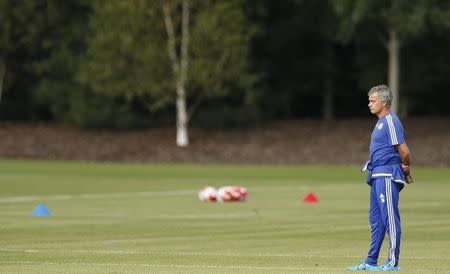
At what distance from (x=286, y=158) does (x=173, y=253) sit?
36.7 metres

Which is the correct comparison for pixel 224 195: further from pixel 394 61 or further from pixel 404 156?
pixel 394 61

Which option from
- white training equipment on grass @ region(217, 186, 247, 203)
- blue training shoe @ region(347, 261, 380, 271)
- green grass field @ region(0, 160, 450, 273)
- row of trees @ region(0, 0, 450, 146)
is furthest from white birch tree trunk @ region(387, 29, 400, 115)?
blue training shoe @ region(347, 261, 380, 271)

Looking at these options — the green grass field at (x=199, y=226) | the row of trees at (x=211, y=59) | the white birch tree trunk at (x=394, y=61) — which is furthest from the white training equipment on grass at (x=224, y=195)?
the white birch tree trunk at (x=394, y=61)

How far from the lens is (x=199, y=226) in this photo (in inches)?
885

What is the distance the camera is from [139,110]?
6262 centimetres

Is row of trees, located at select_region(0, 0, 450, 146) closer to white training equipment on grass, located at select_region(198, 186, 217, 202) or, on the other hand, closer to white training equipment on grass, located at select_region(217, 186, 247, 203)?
white training equipment on grass, located at select_region(217, 186, 247, 203)

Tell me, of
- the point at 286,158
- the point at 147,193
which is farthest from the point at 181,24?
the point at 147,193

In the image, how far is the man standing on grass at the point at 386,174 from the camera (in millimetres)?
15055

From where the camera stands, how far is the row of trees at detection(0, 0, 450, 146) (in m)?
58.2

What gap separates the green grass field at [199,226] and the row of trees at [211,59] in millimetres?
16501

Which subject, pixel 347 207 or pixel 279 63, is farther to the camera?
pixel 279 63

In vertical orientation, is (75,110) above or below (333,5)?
below

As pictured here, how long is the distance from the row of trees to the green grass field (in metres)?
16.5

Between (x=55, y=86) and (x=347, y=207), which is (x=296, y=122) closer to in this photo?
(x=55, y=86)
